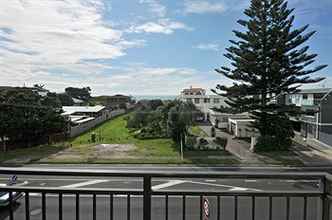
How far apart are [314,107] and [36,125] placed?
19824mm

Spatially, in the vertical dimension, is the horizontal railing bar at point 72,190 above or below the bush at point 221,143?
above

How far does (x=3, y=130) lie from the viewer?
20516mm

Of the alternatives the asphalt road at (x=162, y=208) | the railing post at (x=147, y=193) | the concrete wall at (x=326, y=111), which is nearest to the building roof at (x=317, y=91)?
the concrete wall at (x=326, y=111)

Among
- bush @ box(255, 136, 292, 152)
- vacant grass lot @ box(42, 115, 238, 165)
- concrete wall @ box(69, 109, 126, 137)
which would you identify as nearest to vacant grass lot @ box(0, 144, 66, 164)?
vacant grass lot @ box(42, 115, 238, 165)

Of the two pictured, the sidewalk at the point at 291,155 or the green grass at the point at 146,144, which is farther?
the green grass at the point at 146,144

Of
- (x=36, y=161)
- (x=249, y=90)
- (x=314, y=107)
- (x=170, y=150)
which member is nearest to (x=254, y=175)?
(x=36, y=161)

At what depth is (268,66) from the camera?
22250 millimetres

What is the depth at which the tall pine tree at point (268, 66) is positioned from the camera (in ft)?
71.8

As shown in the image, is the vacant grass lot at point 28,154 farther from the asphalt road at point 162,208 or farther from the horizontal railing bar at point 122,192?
the horizontal railing bar at point 122,192

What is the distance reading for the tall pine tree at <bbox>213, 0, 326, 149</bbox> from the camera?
71.8 feet

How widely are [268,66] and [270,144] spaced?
5.19 metres

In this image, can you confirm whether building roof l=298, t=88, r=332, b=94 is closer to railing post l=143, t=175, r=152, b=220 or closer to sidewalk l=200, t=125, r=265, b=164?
sidewalk l=200, t=125, r=265, b=164

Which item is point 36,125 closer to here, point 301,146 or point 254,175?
point 301,146

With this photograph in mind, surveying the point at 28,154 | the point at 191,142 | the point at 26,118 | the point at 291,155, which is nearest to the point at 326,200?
the point at 291,155
